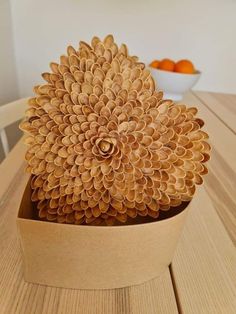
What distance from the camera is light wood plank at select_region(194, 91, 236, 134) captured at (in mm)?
1032

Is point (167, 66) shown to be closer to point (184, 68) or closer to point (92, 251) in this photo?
point (184, 68)

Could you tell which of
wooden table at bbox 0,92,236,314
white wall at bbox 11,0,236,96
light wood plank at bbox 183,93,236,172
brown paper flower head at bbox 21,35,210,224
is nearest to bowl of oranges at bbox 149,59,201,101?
light wood plank at bbox 183,93,236,172

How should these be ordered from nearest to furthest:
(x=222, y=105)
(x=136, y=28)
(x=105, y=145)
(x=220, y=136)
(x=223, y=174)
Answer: (x=105, y=145)
(x=223, y=174)
(x=220, y=136)
(x=222, y=105)
(x=136, y=28)

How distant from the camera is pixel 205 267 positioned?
0.36 m

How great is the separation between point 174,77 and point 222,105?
1.04ft

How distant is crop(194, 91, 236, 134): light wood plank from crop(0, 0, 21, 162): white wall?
3.07 ft

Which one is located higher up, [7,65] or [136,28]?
[136,28]

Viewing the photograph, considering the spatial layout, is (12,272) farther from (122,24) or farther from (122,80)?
(122,24)

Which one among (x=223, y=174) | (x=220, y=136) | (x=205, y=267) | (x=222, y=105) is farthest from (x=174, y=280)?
(x=222, y=105)

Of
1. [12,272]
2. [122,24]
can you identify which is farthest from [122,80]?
[122,24]

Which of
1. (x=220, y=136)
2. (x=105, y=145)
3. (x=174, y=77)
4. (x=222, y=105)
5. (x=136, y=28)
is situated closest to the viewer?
(x=105, y=145)

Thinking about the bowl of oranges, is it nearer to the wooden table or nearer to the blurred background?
the blurred background

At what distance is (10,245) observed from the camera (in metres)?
0.37

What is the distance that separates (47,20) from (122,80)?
4.24 feet
